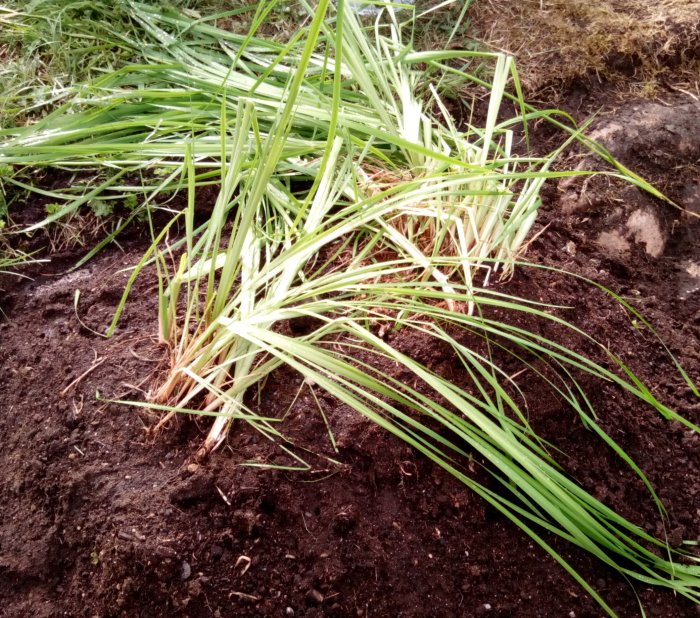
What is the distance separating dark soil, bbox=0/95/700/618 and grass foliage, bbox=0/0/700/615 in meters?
0.05

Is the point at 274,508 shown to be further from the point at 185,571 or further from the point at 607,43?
the point at 607,43

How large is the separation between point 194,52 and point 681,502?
6.06 ft

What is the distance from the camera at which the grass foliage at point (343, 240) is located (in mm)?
1057

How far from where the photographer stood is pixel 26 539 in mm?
1139

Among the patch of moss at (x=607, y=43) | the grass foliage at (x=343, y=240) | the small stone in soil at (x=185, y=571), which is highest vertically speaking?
the patch of moss at (x=607, y=43)

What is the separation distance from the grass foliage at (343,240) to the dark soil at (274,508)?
53 millimetres

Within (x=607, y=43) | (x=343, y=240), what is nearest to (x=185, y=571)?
(x=343, y=240)

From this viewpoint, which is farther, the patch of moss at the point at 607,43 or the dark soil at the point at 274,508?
the patch of moss at the point at 607,43

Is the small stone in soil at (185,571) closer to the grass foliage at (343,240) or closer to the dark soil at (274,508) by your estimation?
the dark soil at (274,508)

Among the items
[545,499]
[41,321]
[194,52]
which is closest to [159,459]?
[41,321]

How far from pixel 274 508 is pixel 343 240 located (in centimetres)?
71

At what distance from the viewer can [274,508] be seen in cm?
112

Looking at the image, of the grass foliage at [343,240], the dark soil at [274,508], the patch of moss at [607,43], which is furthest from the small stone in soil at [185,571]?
the patch of moss at [607,43]

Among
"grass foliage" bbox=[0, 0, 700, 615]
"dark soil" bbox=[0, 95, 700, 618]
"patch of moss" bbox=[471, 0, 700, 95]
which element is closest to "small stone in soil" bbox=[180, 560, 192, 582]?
"dark soil" bbox=[0, 95, 700, 618]
